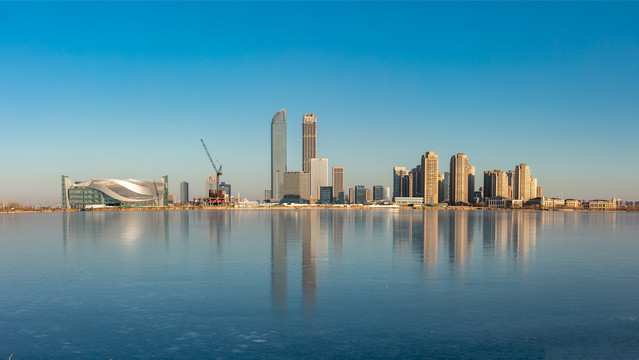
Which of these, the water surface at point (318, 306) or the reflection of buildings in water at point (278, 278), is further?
the reflection of buildings in water at point (278, 278)

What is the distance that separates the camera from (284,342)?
68.6 ft

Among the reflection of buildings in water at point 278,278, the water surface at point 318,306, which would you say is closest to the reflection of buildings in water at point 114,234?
the water surface at point 318,306

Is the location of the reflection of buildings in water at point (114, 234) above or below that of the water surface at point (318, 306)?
below

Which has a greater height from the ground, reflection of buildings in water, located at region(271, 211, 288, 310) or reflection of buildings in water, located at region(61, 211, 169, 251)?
reflection of buildings in water, located at region(271, 211, 288, 310)

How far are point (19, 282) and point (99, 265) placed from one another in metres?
8.85

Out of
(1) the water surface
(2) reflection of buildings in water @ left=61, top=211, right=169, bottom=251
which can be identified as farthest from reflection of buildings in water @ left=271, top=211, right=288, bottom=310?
(2) reflection of buildings in water @ left=61, top=211, right=169, bottom=251

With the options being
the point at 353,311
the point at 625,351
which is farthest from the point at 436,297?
the point at 625,351

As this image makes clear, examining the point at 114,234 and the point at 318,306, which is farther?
the point at 114,234

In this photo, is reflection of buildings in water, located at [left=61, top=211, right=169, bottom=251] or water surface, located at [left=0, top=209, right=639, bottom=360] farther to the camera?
reflection of buildings in water, located at [left=61, top=211, right=169, bottom=251]

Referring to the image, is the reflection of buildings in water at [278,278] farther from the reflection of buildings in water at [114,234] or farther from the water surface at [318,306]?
the reflection of buildings in water at [114,234]

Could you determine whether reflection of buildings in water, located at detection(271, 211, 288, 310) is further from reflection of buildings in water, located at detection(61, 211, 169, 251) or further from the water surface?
reflection of buildings in water, located at detection(61, 211, 169, 251)

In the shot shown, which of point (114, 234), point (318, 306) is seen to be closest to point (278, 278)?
point (318, 306)

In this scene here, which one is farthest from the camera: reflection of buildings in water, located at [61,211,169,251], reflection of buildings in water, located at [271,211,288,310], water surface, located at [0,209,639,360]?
reflection of buildings in water, located at [61,211,169,251]

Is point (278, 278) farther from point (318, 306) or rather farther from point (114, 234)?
point (114, 234)
